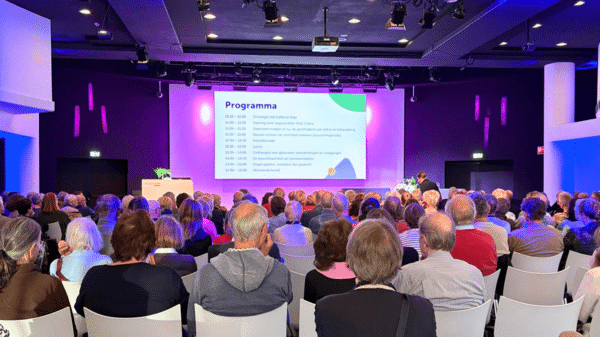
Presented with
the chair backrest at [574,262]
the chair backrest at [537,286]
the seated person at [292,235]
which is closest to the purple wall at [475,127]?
the seated person at [292,235]

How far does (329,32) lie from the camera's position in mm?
10859

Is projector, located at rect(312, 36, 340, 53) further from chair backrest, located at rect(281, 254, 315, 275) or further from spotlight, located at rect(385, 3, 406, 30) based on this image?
chair backrest, located at rect(281, 254, 315, 275)

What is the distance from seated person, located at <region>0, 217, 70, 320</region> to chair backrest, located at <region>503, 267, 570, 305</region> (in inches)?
118

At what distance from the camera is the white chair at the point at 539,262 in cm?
434

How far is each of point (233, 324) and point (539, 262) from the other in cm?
303

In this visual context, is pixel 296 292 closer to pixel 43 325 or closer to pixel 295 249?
pixel 295 249

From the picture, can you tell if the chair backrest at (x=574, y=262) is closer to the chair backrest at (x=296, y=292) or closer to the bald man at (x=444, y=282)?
the bald man at (x=444, y=282)

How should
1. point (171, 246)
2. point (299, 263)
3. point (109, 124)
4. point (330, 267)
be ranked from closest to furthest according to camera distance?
point (330, 267), point (171, 246), point (299, 263), point (109, 124)

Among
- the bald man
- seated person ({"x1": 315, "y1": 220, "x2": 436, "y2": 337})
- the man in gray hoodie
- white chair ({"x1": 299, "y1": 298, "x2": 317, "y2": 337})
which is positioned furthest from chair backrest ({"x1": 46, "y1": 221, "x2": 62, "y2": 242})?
seated person ({"x1": 315, "y1": 220, "x2": 436, "y2": 337})

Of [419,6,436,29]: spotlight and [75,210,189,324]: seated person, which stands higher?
[419,6,436,29]: spotlight

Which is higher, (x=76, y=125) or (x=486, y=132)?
(x=76, y=125)

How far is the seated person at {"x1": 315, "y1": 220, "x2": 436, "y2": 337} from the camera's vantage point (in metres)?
1.80

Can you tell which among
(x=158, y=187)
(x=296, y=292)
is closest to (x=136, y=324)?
(x=296, y=292)

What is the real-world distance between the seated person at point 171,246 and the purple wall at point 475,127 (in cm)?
1213
